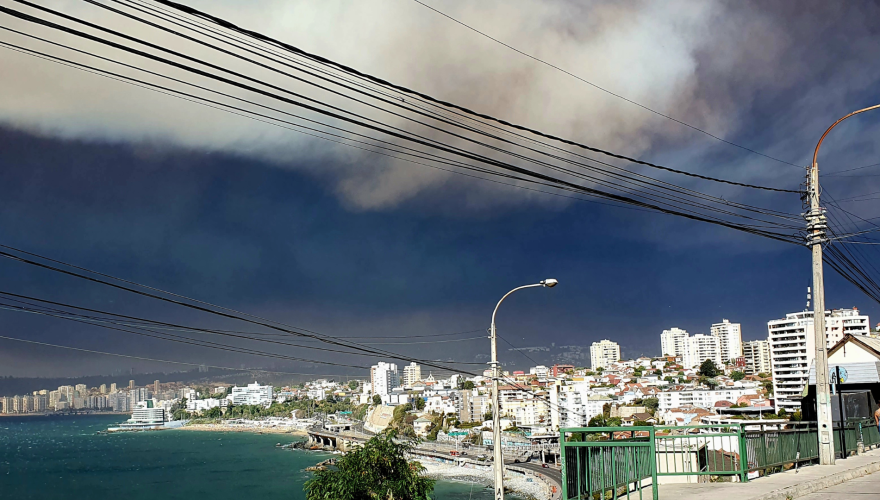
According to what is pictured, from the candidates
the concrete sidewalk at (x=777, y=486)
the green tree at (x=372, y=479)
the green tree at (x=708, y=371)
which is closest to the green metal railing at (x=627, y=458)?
the concrete sidewalk at (x=777, y=486)

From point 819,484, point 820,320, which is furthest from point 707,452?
point 820,320

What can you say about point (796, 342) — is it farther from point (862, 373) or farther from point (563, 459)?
point (563, 459)

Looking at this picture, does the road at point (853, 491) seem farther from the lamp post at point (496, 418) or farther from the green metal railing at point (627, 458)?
the lamp post at point (496, 418)

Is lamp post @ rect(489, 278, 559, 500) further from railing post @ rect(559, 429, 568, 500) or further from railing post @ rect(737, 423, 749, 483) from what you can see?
railing post @ rect(559, 429, 568, 500)

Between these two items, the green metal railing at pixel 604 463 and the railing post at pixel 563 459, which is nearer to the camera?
the railing post at pixel 563 459

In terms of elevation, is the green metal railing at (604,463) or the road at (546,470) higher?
the green metal railing at (604,463)

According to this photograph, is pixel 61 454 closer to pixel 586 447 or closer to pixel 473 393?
pixel 473 393

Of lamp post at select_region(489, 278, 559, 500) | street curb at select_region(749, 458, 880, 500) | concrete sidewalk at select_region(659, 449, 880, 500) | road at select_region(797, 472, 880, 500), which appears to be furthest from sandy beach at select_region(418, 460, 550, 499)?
road at select_region(797, 472, 880, 500)

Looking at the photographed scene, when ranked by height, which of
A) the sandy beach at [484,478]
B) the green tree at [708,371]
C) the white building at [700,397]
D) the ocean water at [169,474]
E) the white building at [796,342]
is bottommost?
the ocean water at [169,474]
